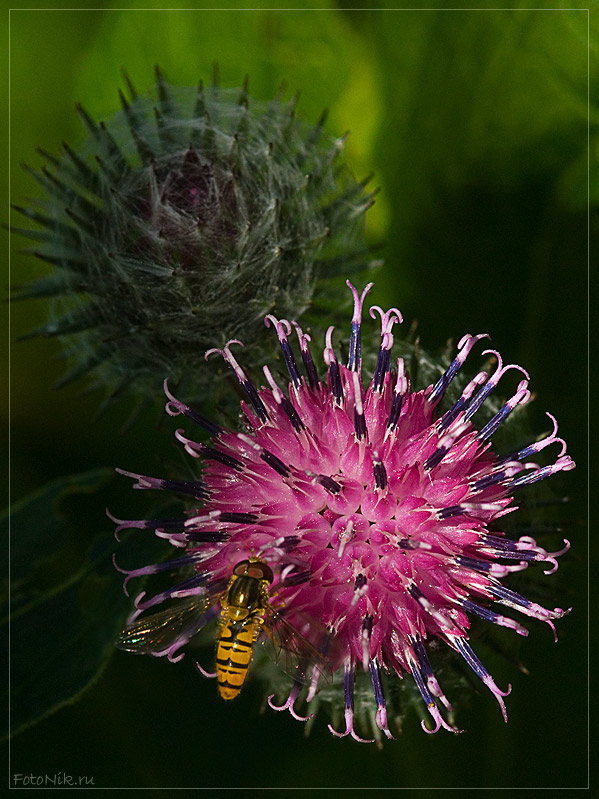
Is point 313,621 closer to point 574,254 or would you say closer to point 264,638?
point 264,638

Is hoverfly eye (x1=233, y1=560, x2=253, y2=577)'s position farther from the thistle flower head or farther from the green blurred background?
the green blurred background

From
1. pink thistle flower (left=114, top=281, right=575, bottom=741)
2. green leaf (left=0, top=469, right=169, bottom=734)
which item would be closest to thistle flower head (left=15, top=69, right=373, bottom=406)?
pink thistle flower (left=114, top=281, right=575, bottom=741)

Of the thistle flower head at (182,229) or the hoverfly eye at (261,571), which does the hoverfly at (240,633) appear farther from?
the thistle flower head at (182,229)

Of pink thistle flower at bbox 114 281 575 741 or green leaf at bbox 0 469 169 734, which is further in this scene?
green leaf at bbox 0 469 169 734

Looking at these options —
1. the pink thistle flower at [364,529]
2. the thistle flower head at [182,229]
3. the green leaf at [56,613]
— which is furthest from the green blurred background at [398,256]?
the pink thistle flower at [364,529]

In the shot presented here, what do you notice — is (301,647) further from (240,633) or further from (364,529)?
(364,529)

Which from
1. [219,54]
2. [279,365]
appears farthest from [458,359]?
[219,54]
